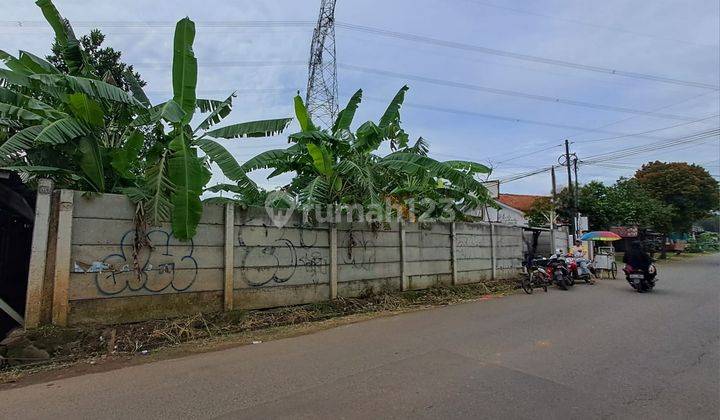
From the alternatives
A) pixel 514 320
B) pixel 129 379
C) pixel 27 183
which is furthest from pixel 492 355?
pixel 27 183

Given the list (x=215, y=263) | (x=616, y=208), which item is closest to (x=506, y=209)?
(x=616, y=208)

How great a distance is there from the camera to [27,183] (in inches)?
298

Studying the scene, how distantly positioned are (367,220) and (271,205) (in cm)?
263

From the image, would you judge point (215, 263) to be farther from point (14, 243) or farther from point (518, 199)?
point (518, 199)

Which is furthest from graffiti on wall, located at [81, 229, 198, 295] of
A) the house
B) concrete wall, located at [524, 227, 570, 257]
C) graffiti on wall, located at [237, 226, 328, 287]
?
concrete wall, located at [524, 227, 570, 257]

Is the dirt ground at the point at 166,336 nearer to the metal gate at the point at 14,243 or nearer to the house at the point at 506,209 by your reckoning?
the metal gate at the point at 14,243

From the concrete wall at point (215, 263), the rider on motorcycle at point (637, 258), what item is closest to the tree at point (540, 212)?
the rider on motorcycle at point (637, 258)

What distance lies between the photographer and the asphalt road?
4184 mm

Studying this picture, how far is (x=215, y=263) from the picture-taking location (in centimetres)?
811

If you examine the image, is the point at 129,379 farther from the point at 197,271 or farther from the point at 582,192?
the point at 582,192

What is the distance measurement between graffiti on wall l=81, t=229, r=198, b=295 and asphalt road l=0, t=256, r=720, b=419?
6.02ft

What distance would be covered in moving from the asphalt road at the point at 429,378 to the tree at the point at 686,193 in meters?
Result: 28.8

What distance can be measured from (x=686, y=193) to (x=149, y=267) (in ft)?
119

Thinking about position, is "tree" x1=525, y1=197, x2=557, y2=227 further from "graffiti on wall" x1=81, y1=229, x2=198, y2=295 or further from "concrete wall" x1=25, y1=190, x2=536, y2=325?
"graffiti on wall" x1=81, y1=229, x2=198, y2=295
